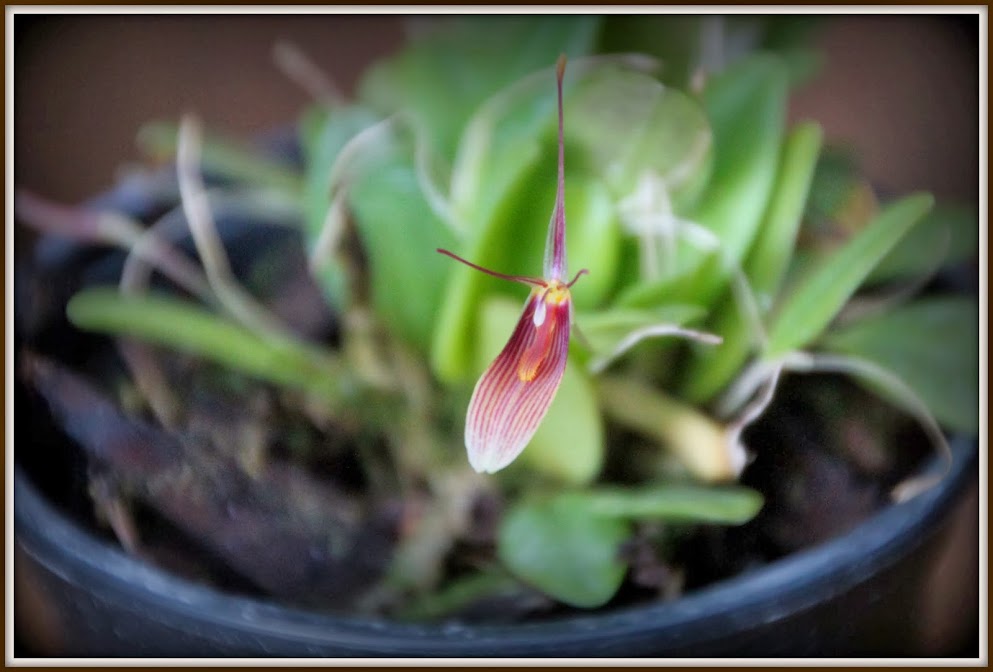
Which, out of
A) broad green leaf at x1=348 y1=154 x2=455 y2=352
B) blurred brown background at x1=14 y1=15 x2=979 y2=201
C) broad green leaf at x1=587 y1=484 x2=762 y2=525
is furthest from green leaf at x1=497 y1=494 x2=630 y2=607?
blurred brown background at x1=14 y1=15 x2=979 y2=201

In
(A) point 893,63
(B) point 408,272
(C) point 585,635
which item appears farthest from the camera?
(A) point 893,63

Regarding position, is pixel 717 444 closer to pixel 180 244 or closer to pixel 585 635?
pixel 585 635

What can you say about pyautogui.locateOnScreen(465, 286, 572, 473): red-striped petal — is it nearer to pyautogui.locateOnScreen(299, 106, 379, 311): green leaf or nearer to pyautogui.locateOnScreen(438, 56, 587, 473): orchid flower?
pyautogui.locateOnScreen(438, 56, 587, 473): orchid flower

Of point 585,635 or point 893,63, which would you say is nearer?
point 585,635

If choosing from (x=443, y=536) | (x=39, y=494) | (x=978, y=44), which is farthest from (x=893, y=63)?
(x=39, y=494)

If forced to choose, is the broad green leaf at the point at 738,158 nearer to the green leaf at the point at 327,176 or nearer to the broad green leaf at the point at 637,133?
the broad green leaf at the point at 637,133

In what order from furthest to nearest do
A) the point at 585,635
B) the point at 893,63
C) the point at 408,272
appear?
the point at 893,63
the point at 408,272
the point at 585,635
